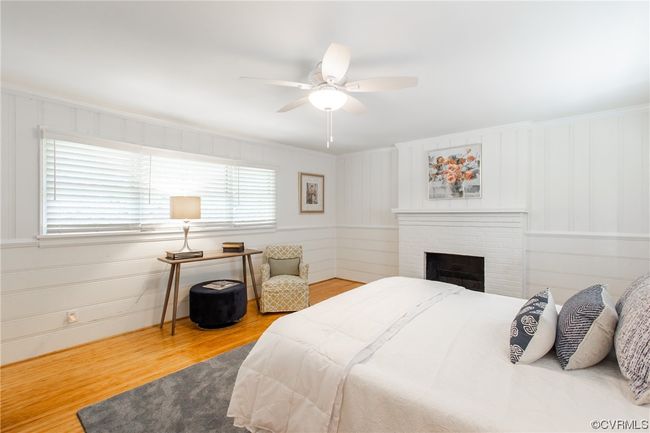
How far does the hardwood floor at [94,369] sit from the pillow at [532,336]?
2425 mm

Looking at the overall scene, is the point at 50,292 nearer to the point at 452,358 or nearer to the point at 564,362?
the point at 452,358

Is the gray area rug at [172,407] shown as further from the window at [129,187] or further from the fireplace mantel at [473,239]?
the fireplace mantel at [473,239]

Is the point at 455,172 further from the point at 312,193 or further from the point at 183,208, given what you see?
the point at 183,208

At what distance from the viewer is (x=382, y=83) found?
→ 1.97m

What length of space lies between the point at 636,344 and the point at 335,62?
1.88m

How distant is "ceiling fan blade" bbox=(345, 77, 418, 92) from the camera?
1907 mm

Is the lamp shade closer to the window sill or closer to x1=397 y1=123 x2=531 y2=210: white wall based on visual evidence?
the window sill

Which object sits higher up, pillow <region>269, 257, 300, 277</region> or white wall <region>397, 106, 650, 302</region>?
white wall <region>397, 106, 650, 302</region>

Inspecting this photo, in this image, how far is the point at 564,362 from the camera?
1274mm

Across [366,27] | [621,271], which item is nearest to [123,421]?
[366,27]

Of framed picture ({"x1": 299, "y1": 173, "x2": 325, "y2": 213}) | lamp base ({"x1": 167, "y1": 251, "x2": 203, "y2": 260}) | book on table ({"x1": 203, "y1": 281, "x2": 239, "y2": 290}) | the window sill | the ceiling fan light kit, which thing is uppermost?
the ceiling fan light kit

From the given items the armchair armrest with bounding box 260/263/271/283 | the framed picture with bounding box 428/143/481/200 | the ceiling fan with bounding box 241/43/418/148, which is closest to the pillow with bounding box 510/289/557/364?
the ceiling fan with bounding box 241/43/418/148

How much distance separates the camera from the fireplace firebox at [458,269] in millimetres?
4047

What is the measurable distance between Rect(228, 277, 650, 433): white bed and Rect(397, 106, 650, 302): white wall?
2.24m
